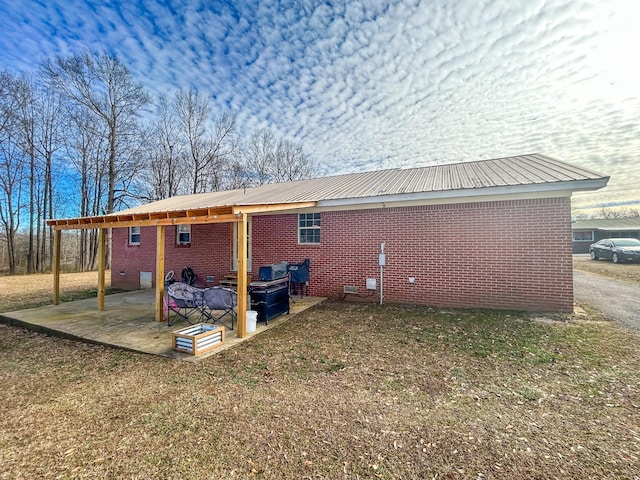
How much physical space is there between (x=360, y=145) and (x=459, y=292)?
10343 mm

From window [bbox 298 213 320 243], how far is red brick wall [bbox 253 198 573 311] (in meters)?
0.25

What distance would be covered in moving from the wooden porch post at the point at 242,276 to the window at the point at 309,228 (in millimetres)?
3954

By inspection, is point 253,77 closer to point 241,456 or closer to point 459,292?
point 459,292

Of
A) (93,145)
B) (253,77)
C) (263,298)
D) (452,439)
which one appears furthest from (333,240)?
(93,145)

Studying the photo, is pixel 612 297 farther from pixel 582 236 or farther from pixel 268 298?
pixel 582 236

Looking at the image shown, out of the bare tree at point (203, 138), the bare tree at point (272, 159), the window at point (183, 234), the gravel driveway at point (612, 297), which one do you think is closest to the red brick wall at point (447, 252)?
the gravel driveway at point (612, 297)

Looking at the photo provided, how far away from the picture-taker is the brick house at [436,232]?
6.48m

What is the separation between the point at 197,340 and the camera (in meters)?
4.60

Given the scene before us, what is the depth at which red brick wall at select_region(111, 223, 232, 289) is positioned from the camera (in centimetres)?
1065

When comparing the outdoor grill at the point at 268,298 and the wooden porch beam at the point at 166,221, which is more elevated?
the wooden porch beam at the point at 166,221

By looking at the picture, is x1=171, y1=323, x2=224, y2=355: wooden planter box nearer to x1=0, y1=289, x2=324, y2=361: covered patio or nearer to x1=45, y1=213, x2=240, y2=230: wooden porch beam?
x1=0, y1=289, x2=324, y2=361: covered patio

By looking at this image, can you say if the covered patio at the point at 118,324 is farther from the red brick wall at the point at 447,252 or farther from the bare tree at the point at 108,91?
the bare tree at the point at 108,91

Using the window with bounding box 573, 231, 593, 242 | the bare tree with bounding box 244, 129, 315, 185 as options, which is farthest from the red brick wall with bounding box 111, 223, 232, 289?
the window with bounding box 573, 231, 593, 242

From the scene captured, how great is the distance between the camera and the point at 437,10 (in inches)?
251
